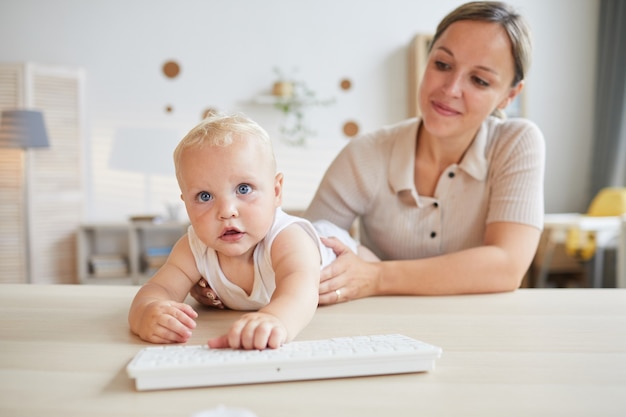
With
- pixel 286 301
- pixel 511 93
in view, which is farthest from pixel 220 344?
pixel 511 93

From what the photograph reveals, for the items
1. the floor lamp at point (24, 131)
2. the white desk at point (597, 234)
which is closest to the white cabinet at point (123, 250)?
the floor lamp at point (24, 131)

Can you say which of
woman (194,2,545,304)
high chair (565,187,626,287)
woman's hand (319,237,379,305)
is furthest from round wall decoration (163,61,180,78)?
woman's hand (319,237,379,305)

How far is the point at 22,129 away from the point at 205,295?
12.4 feet

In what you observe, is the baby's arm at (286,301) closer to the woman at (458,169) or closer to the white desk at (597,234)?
the woman at (458,169)

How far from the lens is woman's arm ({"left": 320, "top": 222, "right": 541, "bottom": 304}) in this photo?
1109 millimetres

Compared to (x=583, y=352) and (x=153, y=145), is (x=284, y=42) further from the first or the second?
(x=583, y=352)

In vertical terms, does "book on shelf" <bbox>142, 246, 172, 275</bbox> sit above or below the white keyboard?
below

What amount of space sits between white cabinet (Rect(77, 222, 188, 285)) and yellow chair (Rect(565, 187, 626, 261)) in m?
2.89

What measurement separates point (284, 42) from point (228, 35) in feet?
1.58

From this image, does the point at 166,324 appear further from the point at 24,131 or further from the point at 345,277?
the point at 24,131

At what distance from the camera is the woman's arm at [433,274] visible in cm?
111

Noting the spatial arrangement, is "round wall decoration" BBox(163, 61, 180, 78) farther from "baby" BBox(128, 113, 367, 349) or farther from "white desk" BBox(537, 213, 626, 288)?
"baby" BBox(128, 113, 367, 349)

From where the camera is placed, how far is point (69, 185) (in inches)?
182

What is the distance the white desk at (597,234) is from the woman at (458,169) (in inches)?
86.8
